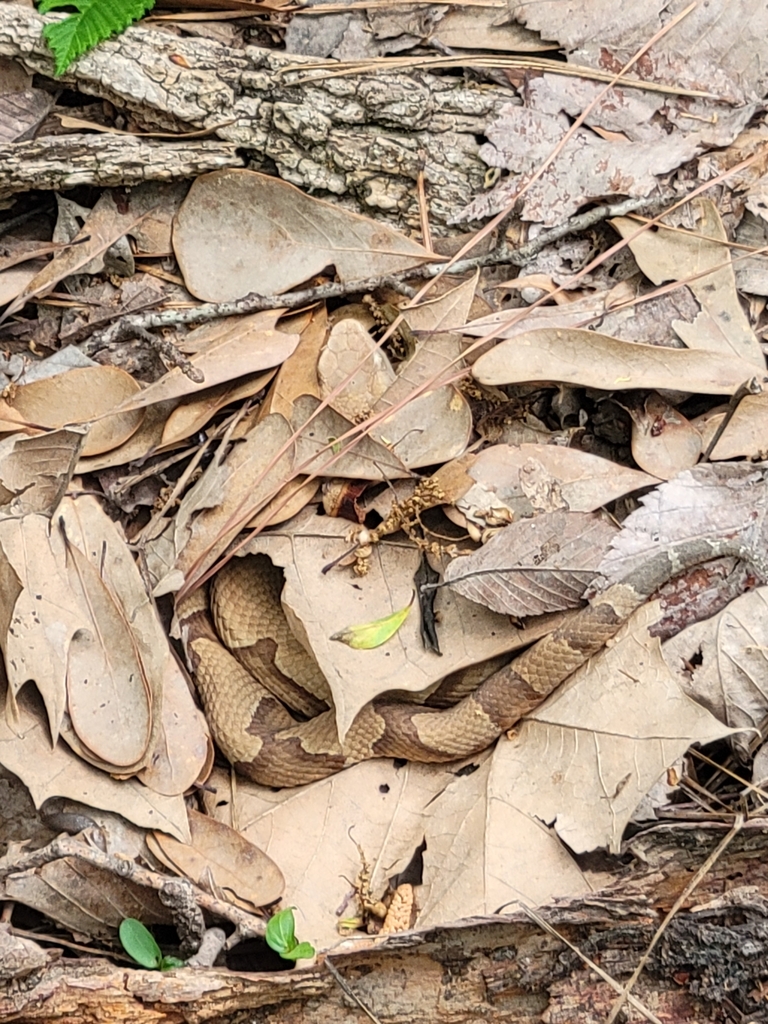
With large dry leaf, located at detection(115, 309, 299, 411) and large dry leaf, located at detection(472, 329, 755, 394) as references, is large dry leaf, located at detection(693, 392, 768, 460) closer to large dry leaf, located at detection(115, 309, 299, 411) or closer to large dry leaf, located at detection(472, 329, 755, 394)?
large dry leaf, located at detection(472, 329, 755, 394)

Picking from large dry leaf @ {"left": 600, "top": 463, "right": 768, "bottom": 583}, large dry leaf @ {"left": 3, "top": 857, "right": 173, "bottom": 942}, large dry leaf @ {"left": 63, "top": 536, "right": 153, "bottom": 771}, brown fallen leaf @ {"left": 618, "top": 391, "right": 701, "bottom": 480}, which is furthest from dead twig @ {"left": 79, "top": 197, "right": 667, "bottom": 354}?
large dry leaf @ {"left": 3, "top": 857, "right": 173, "bottom": 942}

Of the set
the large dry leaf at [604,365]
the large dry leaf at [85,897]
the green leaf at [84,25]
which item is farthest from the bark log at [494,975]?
the green leaf at [84,25]

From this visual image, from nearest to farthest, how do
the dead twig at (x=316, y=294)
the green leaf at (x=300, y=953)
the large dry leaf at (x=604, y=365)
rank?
1. the green leaf at (x=300, y=953)
2. the large dry leaf at (x=604, y=365)
3. the dead twig at (x=316, y=294)

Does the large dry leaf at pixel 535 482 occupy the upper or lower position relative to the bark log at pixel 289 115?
lower

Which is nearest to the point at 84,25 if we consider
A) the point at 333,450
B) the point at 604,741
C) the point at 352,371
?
the point at 352,371

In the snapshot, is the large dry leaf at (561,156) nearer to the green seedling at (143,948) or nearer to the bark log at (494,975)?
the bark log at (494,975)

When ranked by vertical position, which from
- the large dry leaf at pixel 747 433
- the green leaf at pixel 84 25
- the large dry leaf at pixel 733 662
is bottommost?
the large dry leaf at pixel 733 662

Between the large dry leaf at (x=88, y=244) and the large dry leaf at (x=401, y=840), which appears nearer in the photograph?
the large dry leaf at (x=401, y=840)
